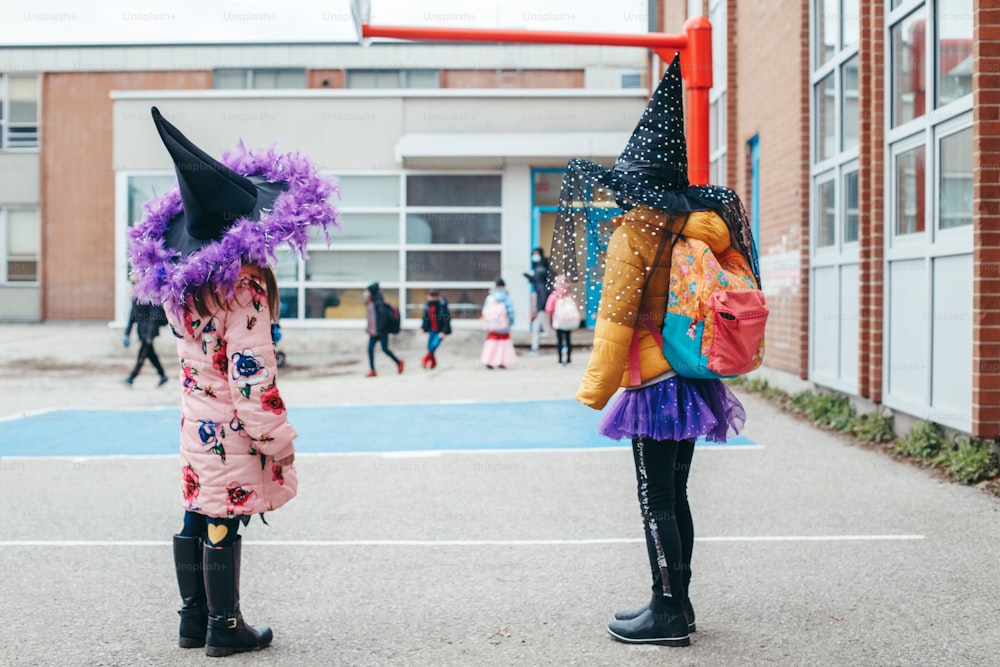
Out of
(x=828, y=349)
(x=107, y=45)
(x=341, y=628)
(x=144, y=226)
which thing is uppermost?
(x=107, y=45)

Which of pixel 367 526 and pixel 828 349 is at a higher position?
pixel 828 349

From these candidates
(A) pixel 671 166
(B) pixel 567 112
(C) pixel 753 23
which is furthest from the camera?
(B) pixel 567 112

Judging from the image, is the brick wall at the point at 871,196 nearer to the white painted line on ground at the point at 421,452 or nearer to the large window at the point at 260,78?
the white painted line on ground at the point at 421,452

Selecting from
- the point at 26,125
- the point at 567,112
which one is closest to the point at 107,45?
the point at 26,125

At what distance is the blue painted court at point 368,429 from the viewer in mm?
9938

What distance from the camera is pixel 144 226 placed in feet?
14.1

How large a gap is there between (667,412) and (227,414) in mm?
1668

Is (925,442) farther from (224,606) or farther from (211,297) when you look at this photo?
(211,297)

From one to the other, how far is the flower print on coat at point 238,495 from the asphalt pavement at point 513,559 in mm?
612

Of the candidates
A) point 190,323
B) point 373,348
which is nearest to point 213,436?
point 190,323

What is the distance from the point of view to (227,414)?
4.04 m

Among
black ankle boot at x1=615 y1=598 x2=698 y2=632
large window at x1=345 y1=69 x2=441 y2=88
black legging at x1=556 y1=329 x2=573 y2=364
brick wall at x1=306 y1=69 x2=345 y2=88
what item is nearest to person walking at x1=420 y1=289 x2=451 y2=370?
black legging at x1=556 y1=329 x2=573 y2=364

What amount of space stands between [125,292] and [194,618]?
20577 millimetres

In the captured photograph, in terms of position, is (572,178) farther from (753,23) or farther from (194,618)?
(753,23)
